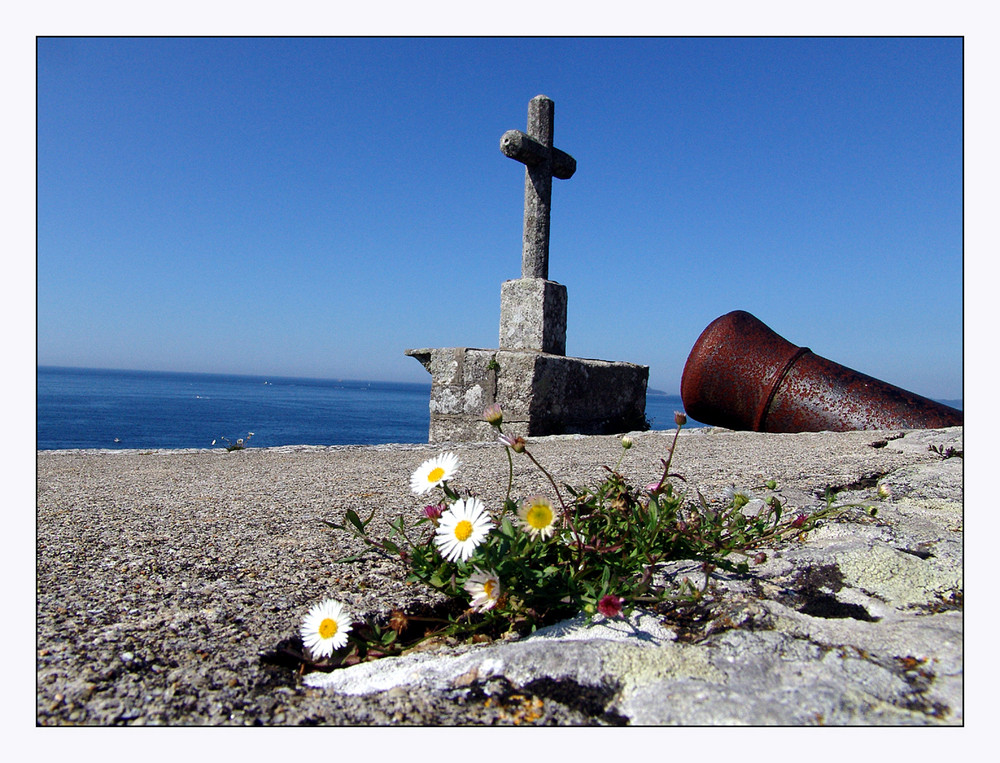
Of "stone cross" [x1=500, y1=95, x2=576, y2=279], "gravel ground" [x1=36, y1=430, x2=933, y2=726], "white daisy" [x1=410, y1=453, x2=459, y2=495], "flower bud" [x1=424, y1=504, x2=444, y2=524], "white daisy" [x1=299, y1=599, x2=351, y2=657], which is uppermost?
"stone cross" [x1=500, y1=95, x2=576, y2=279]


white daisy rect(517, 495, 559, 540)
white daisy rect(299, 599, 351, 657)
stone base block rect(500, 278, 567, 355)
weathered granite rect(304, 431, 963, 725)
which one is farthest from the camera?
stone base block rect(500, 278, 567, 355)

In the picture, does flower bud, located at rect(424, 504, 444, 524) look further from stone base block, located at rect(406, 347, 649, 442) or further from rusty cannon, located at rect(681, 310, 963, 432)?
rusty cannon, located at rect(681, 310, 963, 432)

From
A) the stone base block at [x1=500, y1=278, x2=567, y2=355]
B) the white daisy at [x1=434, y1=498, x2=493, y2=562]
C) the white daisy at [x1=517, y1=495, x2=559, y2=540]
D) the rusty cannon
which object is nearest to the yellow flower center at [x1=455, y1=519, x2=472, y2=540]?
the white daisy at [x1=434, y1=498, x2=493, y2=562]

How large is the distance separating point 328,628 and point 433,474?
343 millimetres

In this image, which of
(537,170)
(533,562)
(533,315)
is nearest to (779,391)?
(533,315)

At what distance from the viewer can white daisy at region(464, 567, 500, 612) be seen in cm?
104

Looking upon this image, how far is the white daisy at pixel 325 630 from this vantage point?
39.3 inches

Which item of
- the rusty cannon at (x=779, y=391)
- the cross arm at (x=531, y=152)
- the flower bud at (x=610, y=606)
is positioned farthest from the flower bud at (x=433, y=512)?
the cross arm at (x=531, y=152)

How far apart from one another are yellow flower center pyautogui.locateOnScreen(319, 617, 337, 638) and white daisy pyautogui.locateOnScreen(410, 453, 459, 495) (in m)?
0.28

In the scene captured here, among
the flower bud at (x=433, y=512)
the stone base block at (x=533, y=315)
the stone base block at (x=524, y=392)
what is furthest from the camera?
the stone base block at (x=533, y=315)

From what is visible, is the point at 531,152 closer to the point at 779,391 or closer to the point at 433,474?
the point at 779,391

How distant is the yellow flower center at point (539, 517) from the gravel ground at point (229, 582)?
0.30 meters

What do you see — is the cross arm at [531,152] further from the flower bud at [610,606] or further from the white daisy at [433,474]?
the flower bud at [610,606]

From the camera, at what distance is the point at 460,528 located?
1.10 meters
